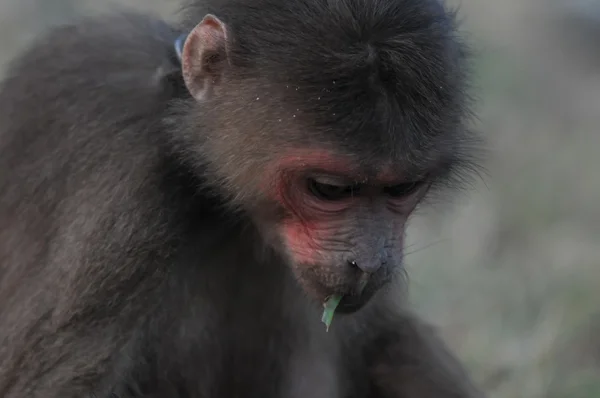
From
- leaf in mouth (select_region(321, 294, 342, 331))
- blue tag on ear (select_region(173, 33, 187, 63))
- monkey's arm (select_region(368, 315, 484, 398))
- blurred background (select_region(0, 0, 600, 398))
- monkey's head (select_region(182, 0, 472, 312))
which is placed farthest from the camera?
blurred background (select_region(0, 0, 600, 398))

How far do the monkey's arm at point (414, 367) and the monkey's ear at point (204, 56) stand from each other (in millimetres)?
1765

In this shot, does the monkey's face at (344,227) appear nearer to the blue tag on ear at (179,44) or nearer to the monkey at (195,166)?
the monkey at (195,166)

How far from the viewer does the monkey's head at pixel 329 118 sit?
3.90 m

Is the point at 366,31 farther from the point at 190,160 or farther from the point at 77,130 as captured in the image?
the point at 77,130

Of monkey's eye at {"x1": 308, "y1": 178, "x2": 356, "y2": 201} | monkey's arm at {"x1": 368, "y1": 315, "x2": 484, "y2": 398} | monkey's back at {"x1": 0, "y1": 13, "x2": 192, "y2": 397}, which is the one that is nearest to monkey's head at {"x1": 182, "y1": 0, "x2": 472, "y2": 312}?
monkey's eye at {"x1": 308, "y1": 178, "x2": 356, "y2": 201}

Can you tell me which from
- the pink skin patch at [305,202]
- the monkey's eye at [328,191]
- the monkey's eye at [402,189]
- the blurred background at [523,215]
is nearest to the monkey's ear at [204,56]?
the pink skin patch at [305,202]

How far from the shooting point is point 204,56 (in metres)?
4.07

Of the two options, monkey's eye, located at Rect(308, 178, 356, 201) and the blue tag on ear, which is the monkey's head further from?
the blue tag on ear

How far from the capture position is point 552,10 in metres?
10.5

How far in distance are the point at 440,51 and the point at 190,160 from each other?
3.37 ft

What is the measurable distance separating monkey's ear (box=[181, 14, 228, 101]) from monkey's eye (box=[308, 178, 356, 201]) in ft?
1.76

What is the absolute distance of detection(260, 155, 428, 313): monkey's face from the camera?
3.95m

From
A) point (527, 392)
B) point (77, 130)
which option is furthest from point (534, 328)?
point (77, 130)

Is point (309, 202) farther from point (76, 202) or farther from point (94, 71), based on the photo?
point (94, 71)
